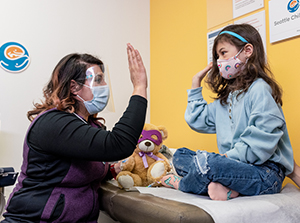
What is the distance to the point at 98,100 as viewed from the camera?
122 centimetres

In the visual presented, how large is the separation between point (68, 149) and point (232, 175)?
2.08ft

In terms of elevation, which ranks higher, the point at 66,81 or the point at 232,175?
the point at 66,81

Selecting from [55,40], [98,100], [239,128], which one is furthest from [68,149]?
[55,40]

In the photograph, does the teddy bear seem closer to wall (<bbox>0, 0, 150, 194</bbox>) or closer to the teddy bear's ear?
the teddy bear's ear

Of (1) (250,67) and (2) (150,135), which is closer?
(1) (250,67)

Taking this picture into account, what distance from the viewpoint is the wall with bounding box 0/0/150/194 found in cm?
217

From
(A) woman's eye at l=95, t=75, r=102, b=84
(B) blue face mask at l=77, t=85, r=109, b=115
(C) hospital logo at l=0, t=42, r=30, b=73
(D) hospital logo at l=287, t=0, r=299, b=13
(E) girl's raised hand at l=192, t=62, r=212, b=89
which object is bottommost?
(B) blue face mask at l=77, t=85, r=109, b=115

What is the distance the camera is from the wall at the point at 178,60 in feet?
7.29

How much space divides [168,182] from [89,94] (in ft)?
1.96

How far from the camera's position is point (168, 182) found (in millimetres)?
1421

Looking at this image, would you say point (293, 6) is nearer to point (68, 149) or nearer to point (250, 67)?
point (250, 67)

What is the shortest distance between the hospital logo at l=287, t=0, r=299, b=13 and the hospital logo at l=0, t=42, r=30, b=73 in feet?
6.24

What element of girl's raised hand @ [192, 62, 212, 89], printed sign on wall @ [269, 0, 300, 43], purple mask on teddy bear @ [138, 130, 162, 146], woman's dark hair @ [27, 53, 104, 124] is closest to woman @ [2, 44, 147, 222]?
woman's dark hair @ [27, 53, 104, 124]

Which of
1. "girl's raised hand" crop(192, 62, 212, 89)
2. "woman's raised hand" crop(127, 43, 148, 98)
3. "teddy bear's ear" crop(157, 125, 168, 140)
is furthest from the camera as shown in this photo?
"teddy bear's ear" crop(157, 125, 168, 140)
